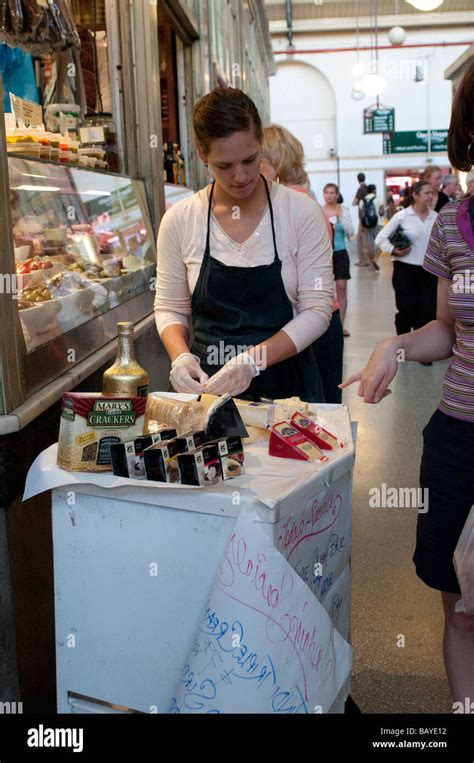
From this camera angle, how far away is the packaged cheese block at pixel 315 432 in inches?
77.4

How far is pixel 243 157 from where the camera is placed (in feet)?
8.07

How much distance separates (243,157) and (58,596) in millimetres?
1378

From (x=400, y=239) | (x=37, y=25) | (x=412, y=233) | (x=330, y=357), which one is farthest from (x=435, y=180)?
(x=37, y=25)

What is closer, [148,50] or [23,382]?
[23,382]

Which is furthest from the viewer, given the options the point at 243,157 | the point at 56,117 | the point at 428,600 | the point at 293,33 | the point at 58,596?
the point at 293,33

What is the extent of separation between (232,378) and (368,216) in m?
16.5

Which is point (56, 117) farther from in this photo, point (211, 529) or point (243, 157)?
point (211, 529)

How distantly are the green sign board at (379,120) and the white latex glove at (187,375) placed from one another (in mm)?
23655

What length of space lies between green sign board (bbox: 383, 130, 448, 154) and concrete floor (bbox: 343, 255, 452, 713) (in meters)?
19.8

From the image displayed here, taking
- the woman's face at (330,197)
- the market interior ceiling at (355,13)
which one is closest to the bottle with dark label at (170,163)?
the woman's face at (330,197)

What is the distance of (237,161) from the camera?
8.10 feet

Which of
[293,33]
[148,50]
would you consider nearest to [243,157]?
[148,50]

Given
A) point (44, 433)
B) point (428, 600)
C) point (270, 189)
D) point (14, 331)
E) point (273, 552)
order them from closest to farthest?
1. point (273, 552)
2. point (14, 331)
3. point (44, 433)
4. point (270, 189)
5. point (428, 600)

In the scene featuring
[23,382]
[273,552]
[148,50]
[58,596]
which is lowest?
[58,596]
